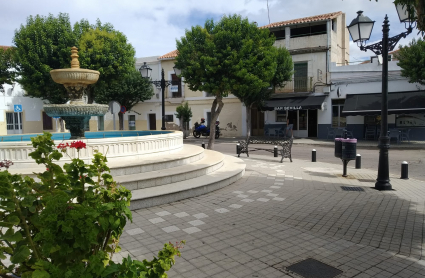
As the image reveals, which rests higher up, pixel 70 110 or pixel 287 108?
pixel 287 108

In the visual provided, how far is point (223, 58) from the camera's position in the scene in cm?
1509

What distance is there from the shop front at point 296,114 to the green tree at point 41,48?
1430 centimetres

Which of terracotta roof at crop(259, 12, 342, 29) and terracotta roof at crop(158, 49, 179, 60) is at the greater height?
terracotta roof at crop(259, 12, 342, 29)

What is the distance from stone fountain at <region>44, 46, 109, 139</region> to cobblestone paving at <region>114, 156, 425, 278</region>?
4305mm

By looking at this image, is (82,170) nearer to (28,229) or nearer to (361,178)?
(28,229)

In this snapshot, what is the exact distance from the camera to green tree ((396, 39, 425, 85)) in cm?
1698

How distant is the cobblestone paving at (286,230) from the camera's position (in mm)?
3611

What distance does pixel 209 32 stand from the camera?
16.3 metres

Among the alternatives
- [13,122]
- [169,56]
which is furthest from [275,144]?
[13,122]

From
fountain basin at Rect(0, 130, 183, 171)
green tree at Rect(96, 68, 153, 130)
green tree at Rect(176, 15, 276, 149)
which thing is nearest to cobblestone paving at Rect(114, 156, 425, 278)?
fountain basin at Rect(0, 130, 183, 171)

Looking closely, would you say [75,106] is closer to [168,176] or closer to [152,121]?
[168,176]

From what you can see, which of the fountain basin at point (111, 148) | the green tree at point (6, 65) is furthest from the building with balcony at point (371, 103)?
the green tree at point (6, 65)

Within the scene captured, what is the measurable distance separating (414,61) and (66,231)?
20458 millimetres

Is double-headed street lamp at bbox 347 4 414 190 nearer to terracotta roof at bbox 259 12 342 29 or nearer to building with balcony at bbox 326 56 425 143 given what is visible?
building with balcony at bbox 326 56 425 143
